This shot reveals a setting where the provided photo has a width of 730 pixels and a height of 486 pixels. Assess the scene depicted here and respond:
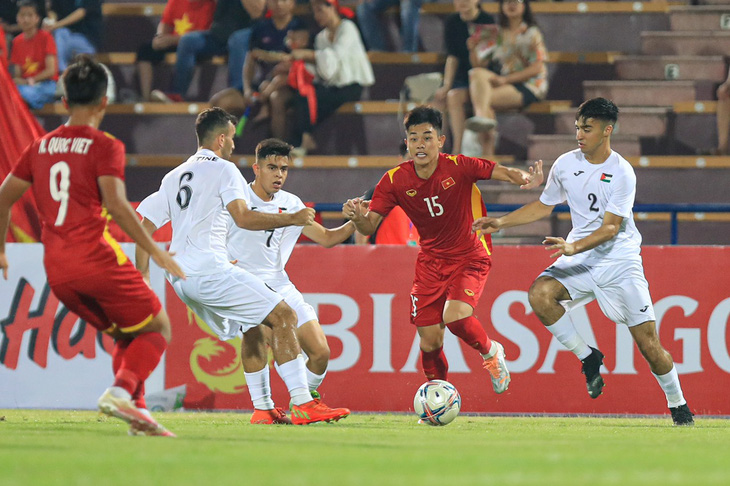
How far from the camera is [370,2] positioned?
46.8ft

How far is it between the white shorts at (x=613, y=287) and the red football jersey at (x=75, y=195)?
388 centimetres

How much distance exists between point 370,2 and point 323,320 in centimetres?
539

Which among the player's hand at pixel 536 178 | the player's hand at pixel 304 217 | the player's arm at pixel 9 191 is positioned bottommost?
the player's hand at pixel 304 217

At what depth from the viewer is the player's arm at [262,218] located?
7.53m

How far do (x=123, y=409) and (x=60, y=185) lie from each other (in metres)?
1.25

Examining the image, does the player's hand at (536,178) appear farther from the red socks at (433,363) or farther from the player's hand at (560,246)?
the red socks at (433,363)

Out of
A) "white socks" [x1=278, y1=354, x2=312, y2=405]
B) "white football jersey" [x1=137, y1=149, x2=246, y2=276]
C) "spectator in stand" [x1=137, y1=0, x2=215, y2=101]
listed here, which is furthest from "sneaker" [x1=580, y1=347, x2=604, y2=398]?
"spectator in stand" [x1=137, y1=0, x2=215, y2=101]

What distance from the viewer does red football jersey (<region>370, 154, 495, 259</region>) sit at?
8.60 m

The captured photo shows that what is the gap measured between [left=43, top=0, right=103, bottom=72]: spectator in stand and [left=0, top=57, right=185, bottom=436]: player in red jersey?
27.7 feet

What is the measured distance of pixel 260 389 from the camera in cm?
850

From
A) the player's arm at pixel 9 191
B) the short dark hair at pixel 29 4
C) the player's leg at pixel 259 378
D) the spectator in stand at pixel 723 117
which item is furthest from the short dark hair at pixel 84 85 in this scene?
the spectator in stand at pixel 723 117

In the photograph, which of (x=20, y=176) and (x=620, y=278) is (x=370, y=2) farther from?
(x=20, y=176)

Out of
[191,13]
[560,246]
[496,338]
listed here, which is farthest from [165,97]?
[560,246]

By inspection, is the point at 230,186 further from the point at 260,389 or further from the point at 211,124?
the point at 260,389
